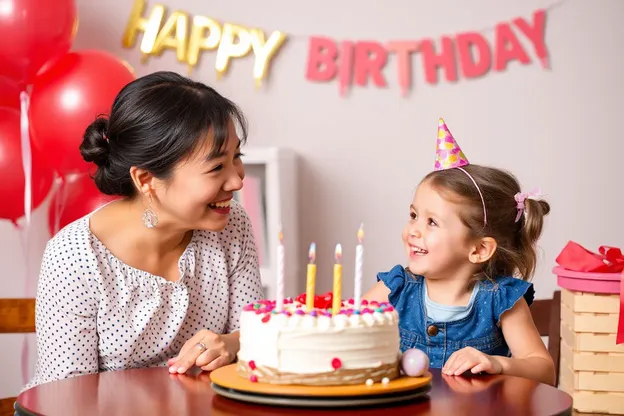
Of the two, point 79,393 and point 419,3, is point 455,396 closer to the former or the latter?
point 79,393

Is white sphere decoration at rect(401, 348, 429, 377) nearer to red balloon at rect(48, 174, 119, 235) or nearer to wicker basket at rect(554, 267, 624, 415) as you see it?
wicker basket at rect(554, 267, 624, 415)

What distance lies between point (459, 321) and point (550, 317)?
610 mm

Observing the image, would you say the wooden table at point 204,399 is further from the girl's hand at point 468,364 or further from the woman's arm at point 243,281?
the woman's arm at point 243,281

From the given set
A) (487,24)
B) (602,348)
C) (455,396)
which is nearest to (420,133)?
(487,24)

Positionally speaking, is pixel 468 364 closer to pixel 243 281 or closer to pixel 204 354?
pixel 204 354

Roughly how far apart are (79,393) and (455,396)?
583mm

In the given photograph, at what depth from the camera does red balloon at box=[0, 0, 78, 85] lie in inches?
110

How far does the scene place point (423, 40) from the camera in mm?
3654

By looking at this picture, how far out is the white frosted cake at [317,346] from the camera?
132 centimetres

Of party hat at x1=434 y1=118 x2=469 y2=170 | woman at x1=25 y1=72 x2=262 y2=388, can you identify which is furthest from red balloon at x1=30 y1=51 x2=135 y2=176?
party hat at x1=434 y1=118 x2=469 y2=170

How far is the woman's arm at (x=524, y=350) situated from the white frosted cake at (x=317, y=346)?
0.39m

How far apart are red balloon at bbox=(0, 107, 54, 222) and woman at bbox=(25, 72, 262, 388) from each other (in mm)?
1008

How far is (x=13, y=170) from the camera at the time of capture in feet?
9.53

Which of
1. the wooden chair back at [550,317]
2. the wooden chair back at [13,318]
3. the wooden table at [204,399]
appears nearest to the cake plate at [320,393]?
the wooden table at [204,399]
